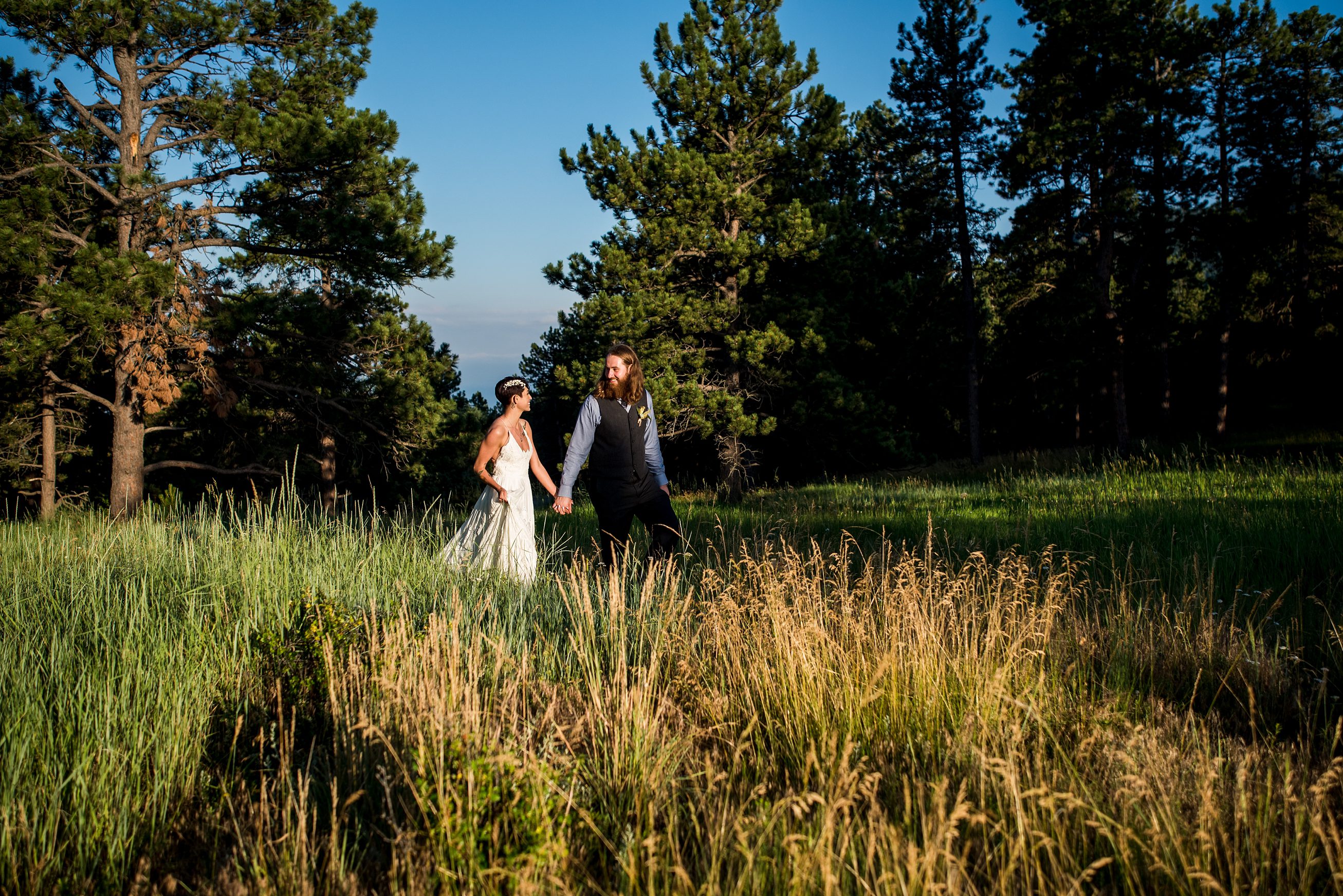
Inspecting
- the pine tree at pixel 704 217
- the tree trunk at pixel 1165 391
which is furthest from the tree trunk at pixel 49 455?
the tree trunk at pixel 1165 391

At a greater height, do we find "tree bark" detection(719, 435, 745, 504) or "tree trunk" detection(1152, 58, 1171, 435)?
"tree trunk" detection(1152, 58, 1171, 435)

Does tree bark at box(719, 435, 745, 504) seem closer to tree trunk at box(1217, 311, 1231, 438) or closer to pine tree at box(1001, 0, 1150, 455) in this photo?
pine tree at box(1001, 0, 1150, 455)

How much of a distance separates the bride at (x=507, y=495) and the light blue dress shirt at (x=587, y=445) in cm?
34

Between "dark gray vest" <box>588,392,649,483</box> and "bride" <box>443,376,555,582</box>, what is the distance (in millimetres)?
571

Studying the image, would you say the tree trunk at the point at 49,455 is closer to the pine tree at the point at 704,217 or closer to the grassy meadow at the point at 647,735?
the pine tree at the point at 704,217

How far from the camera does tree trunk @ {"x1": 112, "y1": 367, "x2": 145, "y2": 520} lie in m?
12.3

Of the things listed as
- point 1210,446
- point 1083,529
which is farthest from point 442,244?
point 1210,446

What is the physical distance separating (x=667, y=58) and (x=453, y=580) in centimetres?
1637

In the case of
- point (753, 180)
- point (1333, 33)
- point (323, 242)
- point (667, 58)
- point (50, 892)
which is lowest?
point (50, 892)

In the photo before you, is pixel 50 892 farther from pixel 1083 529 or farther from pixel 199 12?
pixel 199 12

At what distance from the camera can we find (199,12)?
11.9 metres

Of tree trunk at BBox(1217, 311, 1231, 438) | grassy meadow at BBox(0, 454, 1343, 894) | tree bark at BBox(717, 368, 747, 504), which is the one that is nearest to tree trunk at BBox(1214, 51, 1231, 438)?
tree trunk at BBox(1217, 311, 1231, 438)

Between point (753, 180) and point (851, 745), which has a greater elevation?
point (753, 180)

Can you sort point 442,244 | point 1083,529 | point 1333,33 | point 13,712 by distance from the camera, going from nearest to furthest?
1. point 13,712
2. point 1083,529
3. point 442,244
4. point 1333,33
